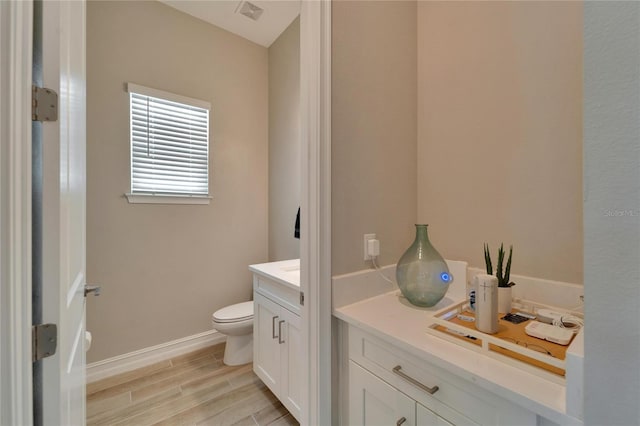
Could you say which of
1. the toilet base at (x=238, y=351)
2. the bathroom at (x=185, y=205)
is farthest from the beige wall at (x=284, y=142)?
the toilet base at (x=238, y=351)

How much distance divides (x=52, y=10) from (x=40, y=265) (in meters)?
0.62

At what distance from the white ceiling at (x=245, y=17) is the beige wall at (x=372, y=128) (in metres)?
1.27

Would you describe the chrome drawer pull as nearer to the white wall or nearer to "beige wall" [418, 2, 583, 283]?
the white wall

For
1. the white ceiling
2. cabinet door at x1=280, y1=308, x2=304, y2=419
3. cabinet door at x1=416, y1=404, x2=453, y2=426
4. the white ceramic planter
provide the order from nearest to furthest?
cabinet door at x1=416, y1=404, x2=453, y2=426, the white ceramic planter, cabinet door at x1=280, y1=308, x2=304, y2=419, the white ceiling

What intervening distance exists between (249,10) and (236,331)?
2593mm

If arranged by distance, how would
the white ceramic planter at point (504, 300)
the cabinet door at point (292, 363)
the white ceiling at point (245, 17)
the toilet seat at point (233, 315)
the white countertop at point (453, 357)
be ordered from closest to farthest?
the white countertop at point (453, 357) < the white ceramic planter at point (504, 300) < the cabinet door at point (292, 363) < the toilet seat at point (233, 315) < the white ceiling at point (245, 17)

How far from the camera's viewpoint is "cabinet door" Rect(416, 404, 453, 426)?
706 millimetres

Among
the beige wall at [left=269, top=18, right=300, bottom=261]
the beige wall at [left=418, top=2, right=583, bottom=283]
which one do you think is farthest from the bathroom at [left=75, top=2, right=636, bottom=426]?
the beige wall at [left=269, top=18, right=300, bottom=261]

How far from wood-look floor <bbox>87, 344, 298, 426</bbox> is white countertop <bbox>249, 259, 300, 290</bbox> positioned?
820mm

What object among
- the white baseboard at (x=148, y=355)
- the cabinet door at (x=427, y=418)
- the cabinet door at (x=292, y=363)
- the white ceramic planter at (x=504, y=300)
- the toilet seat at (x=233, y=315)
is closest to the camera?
the cabinet door at (x=427, y=418)

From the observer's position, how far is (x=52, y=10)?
0.62m

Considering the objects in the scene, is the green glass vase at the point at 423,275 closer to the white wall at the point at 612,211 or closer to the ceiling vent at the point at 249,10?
the white wall at the point at 612,211

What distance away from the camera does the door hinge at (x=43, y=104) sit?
0.58 meters

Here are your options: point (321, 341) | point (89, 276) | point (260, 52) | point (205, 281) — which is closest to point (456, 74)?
point (321, 341)
